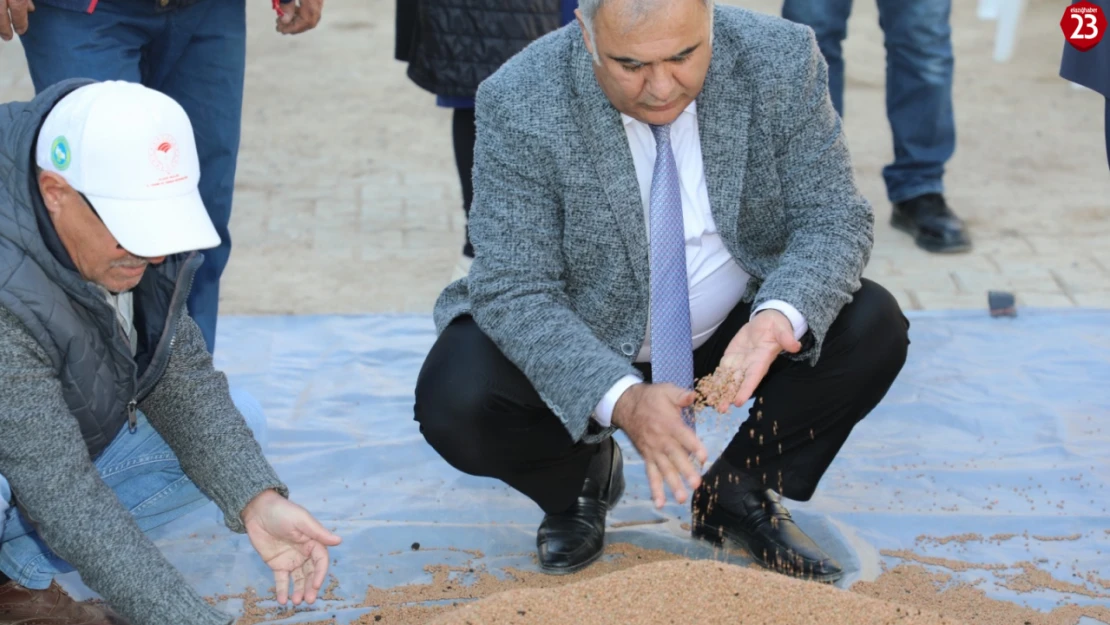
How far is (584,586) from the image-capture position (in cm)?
223

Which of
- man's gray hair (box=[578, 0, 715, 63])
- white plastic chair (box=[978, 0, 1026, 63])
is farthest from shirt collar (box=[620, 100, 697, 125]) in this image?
white plastic chair (box=[978, 0, 1026, 63])

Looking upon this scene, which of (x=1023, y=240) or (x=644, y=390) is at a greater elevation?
(x=644, y=390)

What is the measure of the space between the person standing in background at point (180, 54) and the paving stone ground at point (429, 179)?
927 mm

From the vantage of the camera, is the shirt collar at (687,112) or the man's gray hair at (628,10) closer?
the man's gray hair at (628,10)

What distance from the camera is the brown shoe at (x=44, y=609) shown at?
226 centimetres

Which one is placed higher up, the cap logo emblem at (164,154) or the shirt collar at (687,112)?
the cap logo emblem at (164,154)

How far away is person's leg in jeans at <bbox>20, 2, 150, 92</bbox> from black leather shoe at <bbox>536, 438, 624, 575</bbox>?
1.27 m

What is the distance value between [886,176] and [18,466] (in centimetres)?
327

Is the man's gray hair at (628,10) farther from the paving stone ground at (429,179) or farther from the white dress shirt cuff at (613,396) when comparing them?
the paving stone ground at (429,179)

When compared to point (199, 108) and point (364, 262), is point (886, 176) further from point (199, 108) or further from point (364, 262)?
point (199, 108)

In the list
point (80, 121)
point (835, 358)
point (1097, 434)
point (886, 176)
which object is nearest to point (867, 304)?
point (835, 358)

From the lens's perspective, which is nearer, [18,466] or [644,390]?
[18,466]

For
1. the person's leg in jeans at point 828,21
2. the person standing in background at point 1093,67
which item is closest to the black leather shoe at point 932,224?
the person's leg in jeans at point 828,21

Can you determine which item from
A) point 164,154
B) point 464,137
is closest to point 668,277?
point 164,154
